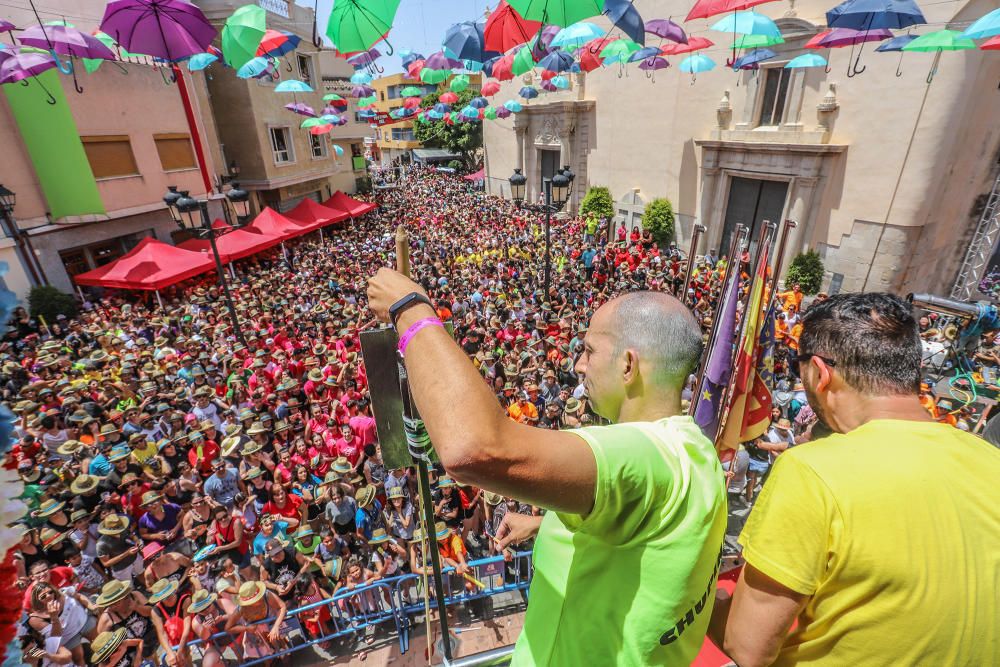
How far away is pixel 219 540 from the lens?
5.00m

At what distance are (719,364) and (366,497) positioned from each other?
4103 millimetres

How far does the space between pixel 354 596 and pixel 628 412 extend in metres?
4.51

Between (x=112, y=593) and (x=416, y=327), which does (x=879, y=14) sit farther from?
(x=112, y=593)

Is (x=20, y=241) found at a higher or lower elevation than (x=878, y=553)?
lower

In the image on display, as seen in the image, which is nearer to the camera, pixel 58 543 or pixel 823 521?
pixel 823 521

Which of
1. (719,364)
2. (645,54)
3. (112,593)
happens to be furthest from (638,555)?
(645,54)

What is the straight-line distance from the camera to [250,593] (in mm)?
4219

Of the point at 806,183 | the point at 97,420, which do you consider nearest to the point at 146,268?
the point at 97,420

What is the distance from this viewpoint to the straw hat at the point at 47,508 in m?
4.83

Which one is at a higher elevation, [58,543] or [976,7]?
[976,7]

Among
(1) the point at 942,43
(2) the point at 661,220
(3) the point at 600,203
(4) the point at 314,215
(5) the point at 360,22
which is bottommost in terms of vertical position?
(2) the point at 661,220

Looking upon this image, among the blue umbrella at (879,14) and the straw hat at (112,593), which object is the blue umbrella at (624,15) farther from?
the straw hat at (112,593)

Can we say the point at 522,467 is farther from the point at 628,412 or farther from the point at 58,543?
the point at 58,543

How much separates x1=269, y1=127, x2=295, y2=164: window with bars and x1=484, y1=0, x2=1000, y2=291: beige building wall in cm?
1481
